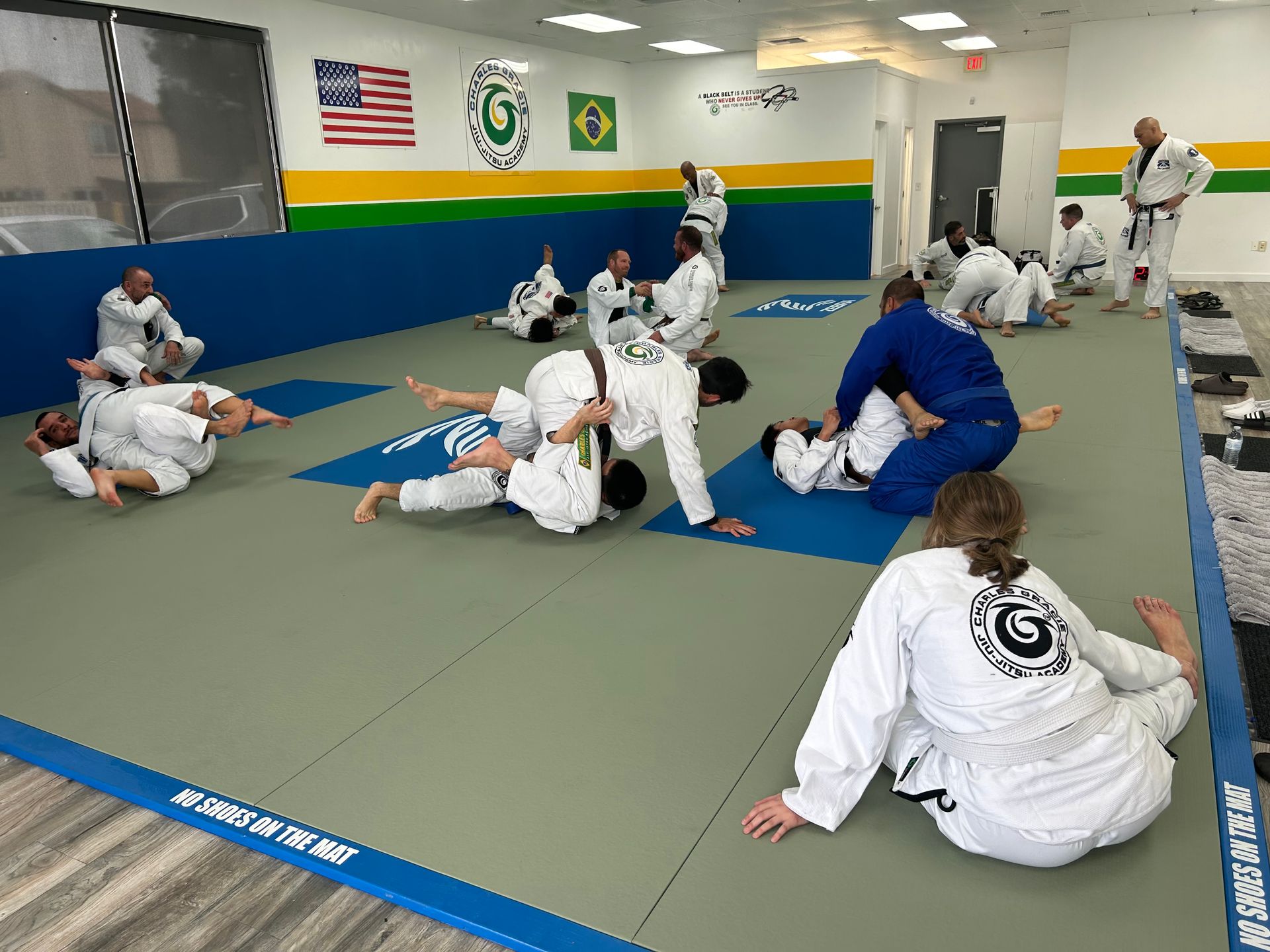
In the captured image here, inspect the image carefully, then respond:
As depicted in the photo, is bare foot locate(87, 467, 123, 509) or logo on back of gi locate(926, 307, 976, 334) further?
bare foot locate(87, 467, 123, 509)

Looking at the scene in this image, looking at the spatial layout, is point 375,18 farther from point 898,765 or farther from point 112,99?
point 898,765

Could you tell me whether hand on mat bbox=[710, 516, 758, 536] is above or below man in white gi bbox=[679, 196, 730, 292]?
below

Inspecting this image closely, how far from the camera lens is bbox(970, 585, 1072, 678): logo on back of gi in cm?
194

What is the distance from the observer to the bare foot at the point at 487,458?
4.15m

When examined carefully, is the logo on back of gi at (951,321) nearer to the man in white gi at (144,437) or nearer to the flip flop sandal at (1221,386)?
the flip flop sandal at (1221,386)

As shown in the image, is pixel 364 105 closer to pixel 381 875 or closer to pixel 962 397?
pixel 962 397

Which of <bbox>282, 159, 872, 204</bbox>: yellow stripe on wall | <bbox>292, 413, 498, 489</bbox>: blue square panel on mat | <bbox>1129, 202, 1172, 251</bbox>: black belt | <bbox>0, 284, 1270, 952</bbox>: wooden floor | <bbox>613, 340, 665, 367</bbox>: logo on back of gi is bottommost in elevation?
<bbox>0, 284, 1270, 952</bbox>: wooden floor

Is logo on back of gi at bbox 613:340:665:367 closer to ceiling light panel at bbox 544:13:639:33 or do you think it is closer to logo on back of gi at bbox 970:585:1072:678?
logo on back of gi at bbox 970:585:1072:678

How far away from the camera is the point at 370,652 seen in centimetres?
320

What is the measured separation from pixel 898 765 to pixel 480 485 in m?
2.61

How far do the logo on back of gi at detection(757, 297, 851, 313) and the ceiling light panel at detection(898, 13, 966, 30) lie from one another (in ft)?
11.1

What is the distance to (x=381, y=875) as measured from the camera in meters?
2.14

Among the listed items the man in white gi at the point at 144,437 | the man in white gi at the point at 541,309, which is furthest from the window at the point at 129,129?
the man in white gi at the point at 144,437

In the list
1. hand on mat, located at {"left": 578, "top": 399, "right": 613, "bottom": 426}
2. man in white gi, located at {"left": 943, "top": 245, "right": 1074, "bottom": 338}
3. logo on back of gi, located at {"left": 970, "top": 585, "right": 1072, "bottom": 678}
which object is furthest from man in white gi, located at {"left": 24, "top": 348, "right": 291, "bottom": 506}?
man in white gi, located at {"left": 943, "top": 245, "right": 1074, "bottom": 338}
